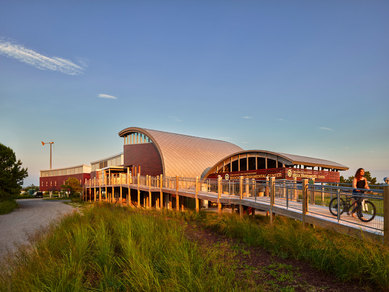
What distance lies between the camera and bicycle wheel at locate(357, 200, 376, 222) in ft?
25.4

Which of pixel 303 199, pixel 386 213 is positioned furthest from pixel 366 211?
pixel 303 199

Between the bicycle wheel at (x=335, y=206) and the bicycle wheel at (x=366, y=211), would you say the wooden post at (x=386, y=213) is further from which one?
the bicycle wheel at (x=335, y=206)

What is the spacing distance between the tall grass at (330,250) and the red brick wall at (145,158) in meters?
23.4

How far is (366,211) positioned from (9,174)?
117 ft

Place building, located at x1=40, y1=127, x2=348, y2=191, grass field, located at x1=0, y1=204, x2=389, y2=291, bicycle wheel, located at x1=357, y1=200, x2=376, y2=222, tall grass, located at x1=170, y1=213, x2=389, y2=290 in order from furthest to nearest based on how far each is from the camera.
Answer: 1. building, located at x1=40, y1=127, x2=348, y2=191
2. bicycle wheel, located at x1=357, y1=200, x2=376, y2=222
3. tall grass, located at x1=170, y1=213, x2=389, y2=290
4. grass field, located at x1=0, y1=204, x2=389, y2=291

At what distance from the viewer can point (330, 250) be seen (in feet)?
21.6

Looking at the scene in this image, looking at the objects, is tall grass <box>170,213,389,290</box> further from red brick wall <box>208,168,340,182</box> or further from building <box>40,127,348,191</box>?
building <box>40,127,348,191</box>

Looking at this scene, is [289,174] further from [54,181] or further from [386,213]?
[54,181]

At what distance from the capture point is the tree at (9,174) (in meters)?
30.8

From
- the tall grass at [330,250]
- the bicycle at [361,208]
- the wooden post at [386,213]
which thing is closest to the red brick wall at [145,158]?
the tall grass at [330,250]

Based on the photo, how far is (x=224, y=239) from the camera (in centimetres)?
1020

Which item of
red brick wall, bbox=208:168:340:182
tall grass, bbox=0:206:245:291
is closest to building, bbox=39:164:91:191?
red brick wall, bbox=208:168:340:182

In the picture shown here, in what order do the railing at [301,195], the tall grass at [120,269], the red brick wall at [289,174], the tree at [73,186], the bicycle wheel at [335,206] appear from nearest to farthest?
the tall grass at [120,269] → the railing at [301,195] → the bicycle wheel at [335,206] → the red brick wall at [289,174] → the tree at [73,186]

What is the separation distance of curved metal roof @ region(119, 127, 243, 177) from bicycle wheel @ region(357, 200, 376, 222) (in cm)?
2337
